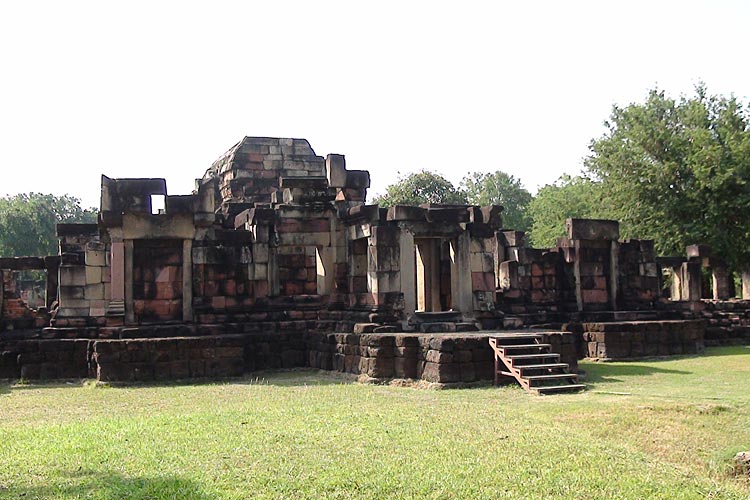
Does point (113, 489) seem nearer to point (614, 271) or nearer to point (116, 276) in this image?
point (116, 276)

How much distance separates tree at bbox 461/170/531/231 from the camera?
209 ft

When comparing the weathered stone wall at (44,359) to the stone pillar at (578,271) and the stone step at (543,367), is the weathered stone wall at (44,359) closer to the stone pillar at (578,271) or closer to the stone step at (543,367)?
the stone step at (543,367)

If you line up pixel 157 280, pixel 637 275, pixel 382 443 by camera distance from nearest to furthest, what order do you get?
1. pixel 382 443
2. pixel 157 280
3. pixel 637 275

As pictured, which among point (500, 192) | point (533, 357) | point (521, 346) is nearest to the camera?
point (533, 357)

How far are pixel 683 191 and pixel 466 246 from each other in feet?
41.7

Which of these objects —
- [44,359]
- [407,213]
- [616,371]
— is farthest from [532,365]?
[44,359]

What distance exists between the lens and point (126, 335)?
52.9 feet

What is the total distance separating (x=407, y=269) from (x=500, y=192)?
5010cm

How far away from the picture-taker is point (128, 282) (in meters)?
16.9

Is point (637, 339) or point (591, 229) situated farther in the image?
point (591, 229)

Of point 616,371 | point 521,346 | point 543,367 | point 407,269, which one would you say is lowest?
point 616,371

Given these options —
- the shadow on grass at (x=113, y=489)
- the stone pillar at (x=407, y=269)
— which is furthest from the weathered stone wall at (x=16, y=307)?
the shadow on grass at (x=113, y=489)

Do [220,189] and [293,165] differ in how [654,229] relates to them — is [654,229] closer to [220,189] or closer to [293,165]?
[293,165]

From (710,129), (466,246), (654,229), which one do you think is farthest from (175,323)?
(710,129)
